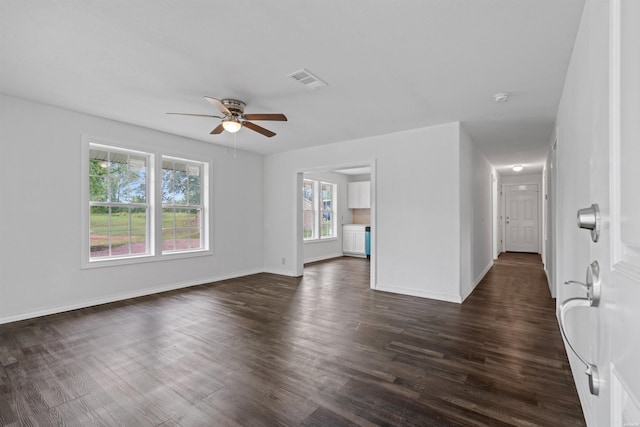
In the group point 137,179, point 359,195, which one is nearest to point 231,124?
point 137,179

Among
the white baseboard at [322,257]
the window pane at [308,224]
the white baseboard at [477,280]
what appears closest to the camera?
the white baseboard at [477,280]

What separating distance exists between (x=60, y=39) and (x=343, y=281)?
486 centimetres

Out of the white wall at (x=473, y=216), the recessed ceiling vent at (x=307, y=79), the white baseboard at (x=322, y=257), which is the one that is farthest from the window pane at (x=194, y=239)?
the white wall at (x=473, y=216)

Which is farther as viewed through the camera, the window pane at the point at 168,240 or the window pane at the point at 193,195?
the window pane at the point at 193,195

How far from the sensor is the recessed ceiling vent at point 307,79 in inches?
114

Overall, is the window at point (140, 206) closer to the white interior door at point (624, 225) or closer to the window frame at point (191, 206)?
the window frame at point (191, 206)

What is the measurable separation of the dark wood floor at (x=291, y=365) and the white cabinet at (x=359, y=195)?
515 cm

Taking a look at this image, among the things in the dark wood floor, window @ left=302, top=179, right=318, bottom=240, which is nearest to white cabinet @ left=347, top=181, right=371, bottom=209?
window @ left=302, top=179, right=318, bottom=240

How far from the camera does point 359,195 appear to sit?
9305mm

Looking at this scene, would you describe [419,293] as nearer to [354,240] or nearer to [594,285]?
[594,285]

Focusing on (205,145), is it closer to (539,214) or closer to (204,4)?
(204,4)

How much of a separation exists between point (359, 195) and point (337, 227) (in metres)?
1.20

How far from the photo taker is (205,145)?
219 inches

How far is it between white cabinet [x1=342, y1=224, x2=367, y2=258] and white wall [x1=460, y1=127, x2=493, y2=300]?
3.17m
